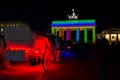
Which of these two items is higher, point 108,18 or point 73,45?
point 108,18

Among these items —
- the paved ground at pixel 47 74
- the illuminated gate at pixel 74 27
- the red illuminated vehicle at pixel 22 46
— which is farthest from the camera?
the illuminated gate at pixel 74 27

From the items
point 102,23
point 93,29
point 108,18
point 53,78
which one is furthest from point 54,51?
point 108,18

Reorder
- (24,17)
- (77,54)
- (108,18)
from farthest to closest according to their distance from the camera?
1. (108,18)
2. (24,17)
3. (77,54)

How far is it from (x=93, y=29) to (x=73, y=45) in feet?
68.8

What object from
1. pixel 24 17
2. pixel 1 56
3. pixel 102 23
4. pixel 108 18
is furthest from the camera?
pixel 108 18

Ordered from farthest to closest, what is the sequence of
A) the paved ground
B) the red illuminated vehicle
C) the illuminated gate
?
the illuminated gate, the red illuminated vehicle, the paved ground

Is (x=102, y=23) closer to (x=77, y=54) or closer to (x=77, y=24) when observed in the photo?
(x=77, y=24)

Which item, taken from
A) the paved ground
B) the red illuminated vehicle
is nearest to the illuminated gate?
the paved ground

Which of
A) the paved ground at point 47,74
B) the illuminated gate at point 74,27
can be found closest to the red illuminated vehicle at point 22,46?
the paved ground at point 47,74

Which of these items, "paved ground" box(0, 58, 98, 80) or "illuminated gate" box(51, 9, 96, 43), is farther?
"illuminated gate" box(51, 9, 96, 43)

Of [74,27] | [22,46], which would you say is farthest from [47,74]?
[74,27]

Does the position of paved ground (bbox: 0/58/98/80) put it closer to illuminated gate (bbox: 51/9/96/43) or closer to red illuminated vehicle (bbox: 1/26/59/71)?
red illuminated vehicle (bbox: 1/26/59/71)

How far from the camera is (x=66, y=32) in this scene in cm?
4719

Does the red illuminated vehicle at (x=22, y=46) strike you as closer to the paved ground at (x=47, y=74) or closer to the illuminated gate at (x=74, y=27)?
the paved ground at (x=47, y=74)
